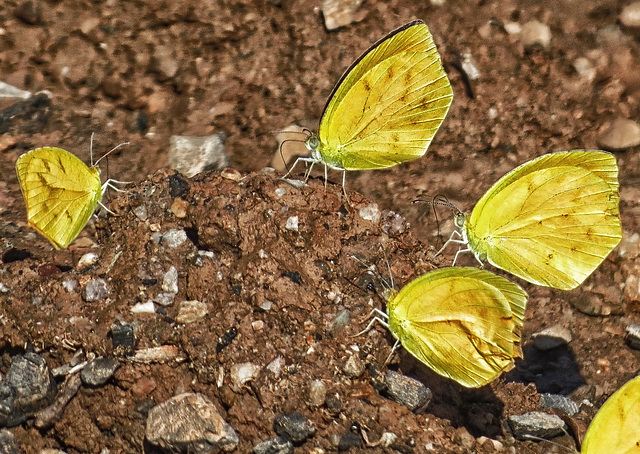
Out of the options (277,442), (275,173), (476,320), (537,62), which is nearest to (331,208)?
(275,173)

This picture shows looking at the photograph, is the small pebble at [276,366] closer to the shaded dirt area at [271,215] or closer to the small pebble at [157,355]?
the shaded dirt area at [271,215]

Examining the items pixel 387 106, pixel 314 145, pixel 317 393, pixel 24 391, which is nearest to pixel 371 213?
pixel 314 145

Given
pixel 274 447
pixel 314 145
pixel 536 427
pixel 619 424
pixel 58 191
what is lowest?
pixel 536 427

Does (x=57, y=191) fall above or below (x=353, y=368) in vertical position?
above

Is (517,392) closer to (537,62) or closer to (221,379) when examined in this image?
(221,379)

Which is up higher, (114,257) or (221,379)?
(114,257)

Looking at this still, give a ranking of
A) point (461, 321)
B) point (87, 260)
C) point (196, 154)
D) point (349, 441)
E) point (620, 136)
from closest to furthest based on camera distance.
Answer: point (349, 441) → point (461, 321) → point (87, 260) → point (196, 154) → point (620, 136)

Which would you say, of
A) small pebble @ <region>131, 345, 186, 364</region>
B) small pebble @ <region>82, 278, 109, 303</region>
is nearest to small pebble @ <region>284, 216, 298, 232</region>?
small pebble @ <region>131, 345, 186, 364</region>

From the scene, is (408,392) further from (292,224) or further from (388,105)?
(388,105)
